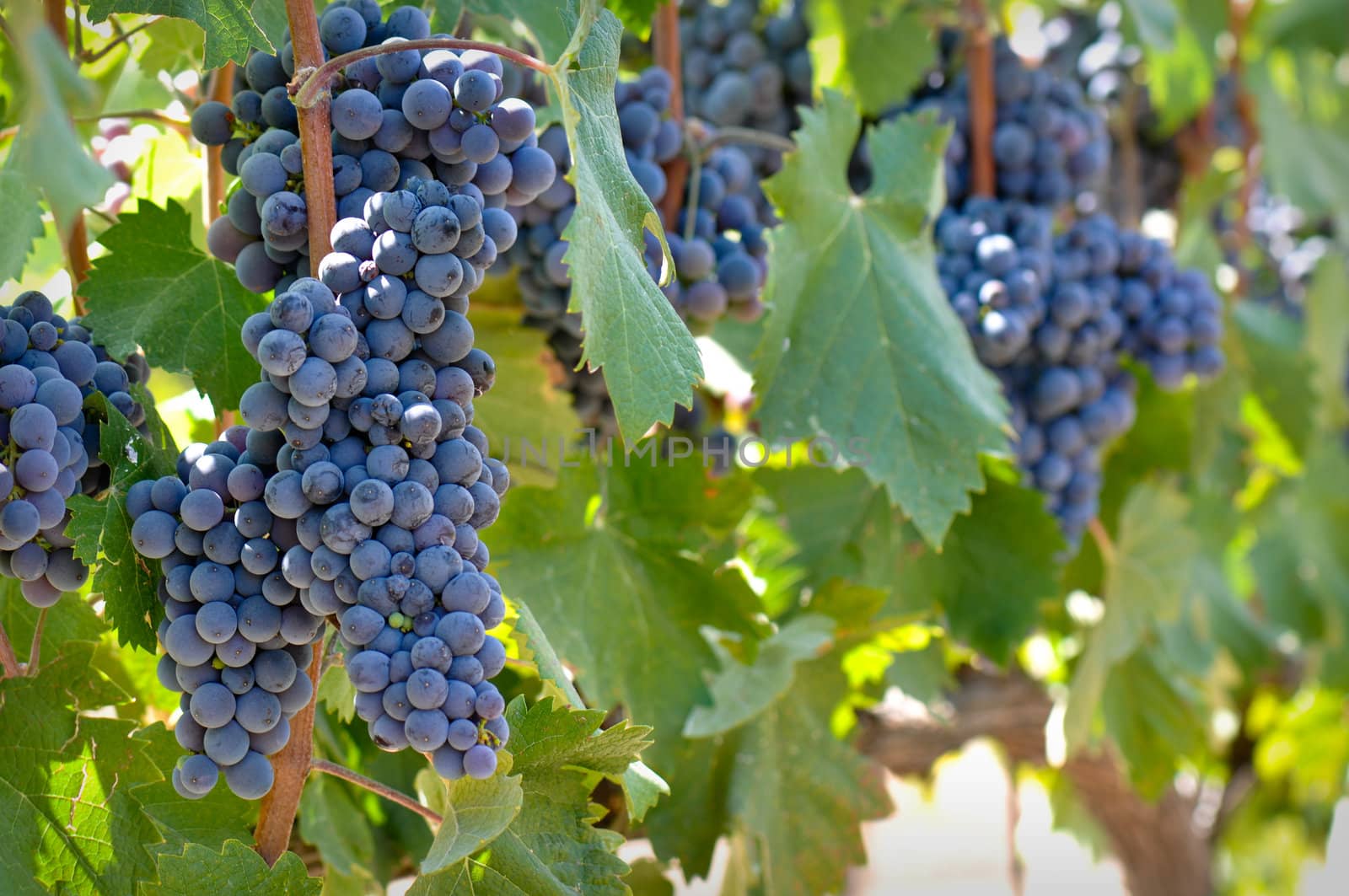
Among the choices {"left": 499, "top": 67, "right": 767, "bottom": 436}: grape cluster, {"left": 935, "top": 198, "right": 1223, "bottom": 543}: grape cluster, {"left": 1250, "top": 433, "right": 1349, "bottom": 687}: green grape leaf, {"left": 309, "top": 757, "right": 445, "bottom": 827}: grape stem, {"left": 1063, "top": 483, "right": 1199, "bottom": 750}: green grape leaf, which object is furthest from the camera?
{"left": 1250, "top": 433, "right": 1349, "bottom": 687}: green grape leaf

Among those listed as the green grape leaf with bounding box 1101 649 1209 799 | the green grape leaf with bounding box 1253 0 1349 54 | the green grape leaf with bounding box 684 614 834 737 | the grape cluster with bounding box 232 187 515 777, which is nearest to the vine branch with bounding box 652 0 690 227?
the green grape leaf with bounding box 684 614 834 737

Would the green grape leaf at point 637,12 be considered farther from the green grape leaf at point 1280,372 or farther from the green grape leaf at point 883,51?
the green grape leaf at point 1280,372

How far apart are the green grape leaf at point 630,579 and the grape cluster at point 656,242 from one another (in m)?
0.10

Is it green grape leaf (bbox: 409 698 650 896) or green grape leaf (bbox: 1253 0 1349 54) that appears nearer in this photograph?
green grape leaf (bbox: 409 698 650 896)

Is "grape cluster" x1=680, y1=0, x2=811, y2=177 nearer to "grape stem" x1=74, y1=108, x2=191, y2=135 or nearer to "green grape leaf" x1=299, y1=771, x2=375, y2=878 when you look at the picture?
"grape stem" x1=74, y1=108, x2=191, y2=135

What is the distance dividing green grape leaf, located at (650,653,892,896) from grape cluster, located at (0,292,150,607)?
2.05 feet

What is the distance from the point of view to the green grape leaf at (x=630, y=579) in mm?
973

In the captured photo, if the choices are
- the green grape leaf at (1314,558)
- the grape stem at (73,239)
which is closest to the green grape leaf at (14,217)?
the grape stem at (73,239)

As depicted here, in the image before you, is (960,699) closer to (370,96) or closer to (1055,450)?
(1055,450)

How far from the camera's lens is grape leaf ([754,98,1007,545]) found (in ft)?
3.28

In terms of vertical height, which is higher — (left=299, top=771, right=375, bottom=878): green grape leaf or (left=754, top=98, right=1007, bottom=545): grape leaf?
(left=754, top=98, right=1007, bottom=545): grape leaf

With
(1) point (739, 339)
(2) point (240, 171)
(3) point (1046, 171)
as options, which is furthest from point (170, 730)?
(3) point (1046, 171)

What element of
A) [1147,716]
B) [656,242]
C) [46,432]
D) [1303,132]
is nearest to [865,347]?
[656,242]

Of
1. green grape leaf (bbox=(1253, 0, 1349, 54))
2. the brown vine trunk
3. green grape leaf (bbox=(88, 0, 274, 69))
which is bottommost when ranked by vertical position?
the brown vine trunk
